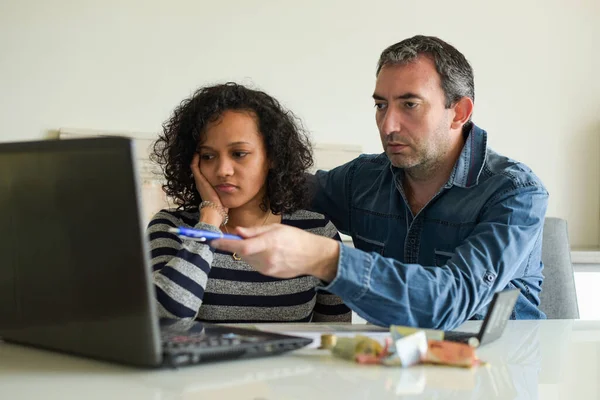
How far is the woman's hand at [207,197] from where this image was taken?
1587 mm

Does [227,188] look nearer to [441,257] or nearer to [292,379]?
[441,257]

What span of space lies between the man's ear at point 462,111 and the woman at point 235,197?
1.27ft

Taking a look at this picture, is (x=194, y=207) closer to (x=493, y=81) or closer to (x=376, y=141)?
(x=376, y=141)

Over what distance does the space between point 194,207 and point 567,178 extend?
2358mm

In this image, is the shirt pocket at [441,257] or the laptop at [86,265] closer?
the laptop at [86,265]

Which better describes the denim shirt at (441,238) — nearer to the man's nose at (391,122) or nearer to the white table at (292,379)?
the man's nose at (391,122)

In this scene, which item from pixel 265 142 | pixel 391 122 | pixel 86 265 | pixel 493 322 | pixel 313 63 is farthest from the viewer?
pixel 313 63

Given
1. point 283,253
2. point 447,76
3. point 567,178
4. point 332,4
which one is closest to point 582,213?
point 567,178

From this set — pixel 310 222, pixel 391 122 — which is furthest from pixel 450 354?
pixel 391 122

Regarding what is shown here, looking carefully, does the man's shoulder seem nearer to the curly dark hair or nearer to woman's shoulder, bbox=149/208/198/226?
the curly dark hair

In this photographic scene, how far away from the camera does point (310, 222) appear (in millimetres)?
1793

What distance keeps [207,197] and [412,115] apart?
54 centimetres

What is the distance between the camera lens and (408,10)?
343 centimetres

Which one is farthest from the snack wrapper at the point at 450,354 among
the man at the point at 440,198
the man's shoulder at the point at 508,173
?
the man's shoulder at the point at 508,173
